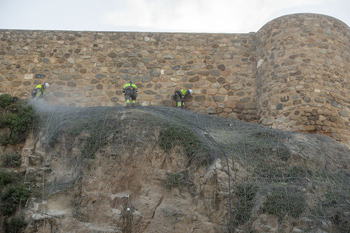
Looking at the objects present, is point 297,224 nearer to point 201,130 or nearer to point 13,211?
point 201,130

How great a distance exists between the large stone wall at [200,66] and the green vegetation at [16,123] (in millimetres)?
1949

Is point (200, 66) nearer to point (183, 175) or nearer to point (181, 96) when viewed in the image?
point (181, 96)

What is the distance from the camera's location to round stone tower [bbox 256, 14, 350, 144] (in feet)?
35.3

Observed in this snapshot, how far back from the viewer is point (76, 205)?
25.8ft

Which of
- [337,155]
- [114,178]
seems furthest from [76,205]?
[337,155]

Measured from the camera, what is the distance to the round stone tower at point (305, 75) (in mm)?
10750

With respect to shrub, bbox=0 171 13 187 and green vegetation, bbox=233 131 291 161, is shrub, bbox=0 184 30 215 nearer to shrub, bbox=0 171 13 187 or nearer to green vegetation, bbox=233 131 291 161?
shrub, bbox=0 171 13 187

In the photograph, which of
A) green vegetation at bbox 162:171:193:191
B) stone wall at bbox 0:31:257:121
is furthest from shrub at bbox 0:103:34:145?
green vegetation at bbox 162:171:193:191

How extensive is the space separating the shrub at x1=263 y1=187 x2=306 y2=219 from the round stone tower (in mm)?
3126

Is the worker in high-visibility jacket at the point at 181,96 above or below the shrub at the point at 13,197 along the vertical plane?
above

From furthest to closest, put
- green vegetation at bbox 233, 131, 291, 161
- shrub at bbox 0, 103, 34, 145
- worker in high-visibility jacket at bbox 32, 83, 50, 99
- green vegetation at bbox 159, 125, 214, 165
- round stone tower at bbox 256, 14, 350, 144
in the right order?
worker in high-visibility jacket at bbox 32, 83, 50, 99, round stone tower at bbox 256, 14, 350, 144, shrub at bbox 0, 103, 34, 145, green vegetation at bbox 233, 131, 291, 161, green vegetation at bbox 159, 125, 214, 165

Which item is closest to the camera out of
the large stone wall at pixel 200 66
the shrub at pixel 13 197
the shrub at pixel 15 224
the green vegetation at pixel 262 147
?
the shrub at pixel 15 224

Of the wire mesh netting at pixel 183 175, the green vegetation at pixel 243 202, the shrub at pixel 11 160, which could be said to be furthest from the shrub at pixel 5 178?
the green vegetation at pixel 243 202

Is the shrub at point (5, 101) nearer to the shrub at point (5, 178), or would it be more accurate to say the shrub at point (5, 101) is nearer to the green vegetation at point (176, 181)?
the shrub at point (5, 178)
